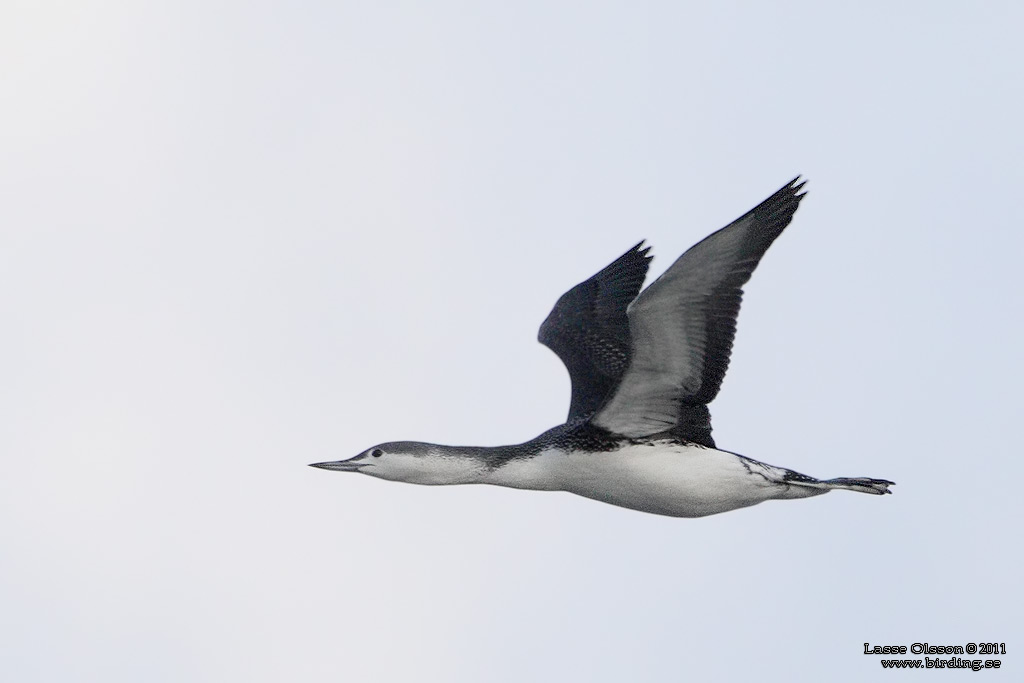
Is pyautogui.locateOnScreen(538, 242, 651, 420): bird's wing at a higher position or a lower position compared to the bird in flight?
higher

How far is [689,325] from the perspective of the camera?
13.2 metres

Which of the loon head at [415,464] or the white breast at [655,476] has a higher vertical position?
the loon head at [415,464]

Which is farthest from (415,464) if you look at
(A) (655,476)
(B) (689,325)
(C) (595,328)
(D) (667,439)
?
(C) (595,328)

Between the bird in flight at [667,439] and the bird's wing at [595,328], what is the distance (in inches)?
37.6

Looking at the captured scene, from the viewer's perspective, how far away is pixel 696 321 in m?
13.2

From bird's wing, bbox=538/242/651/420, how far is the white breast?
4.65 feet

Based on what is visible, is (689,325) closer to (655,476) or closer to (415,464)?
(655,476)

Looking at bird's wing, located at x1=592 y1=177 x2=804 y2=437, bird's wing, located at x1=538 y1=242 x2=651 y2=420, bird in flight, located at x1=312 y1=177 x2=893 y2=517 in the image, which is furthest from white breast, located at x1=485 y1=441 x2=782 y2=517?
bird's wing, located at x1=538 y1=242 x2=651 y2=420

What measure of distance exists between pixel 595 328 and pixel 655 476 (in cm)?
301

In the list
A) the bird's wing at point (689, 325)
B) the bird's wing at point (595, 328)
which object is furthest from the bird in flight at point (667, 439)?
the bird's wing at point (595, 328)

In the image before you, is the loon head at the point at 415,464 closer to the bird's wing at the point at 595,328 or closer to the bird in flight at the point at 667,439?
the bird in flight at the point at 667,439

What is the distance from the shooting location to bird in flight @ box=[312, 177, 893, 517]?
A: 13.0 metres

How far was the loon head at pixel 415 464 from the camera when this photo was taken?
1419 centimetres

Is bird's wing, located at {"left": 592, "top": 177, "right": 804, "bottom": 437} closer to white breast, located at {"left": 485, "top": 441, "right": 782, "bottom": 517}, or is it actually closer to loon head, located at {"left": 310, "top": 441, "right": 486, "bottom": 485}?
white breast, located at {"left": 485, "top": 441, "right": 782, "bottom": 517}
